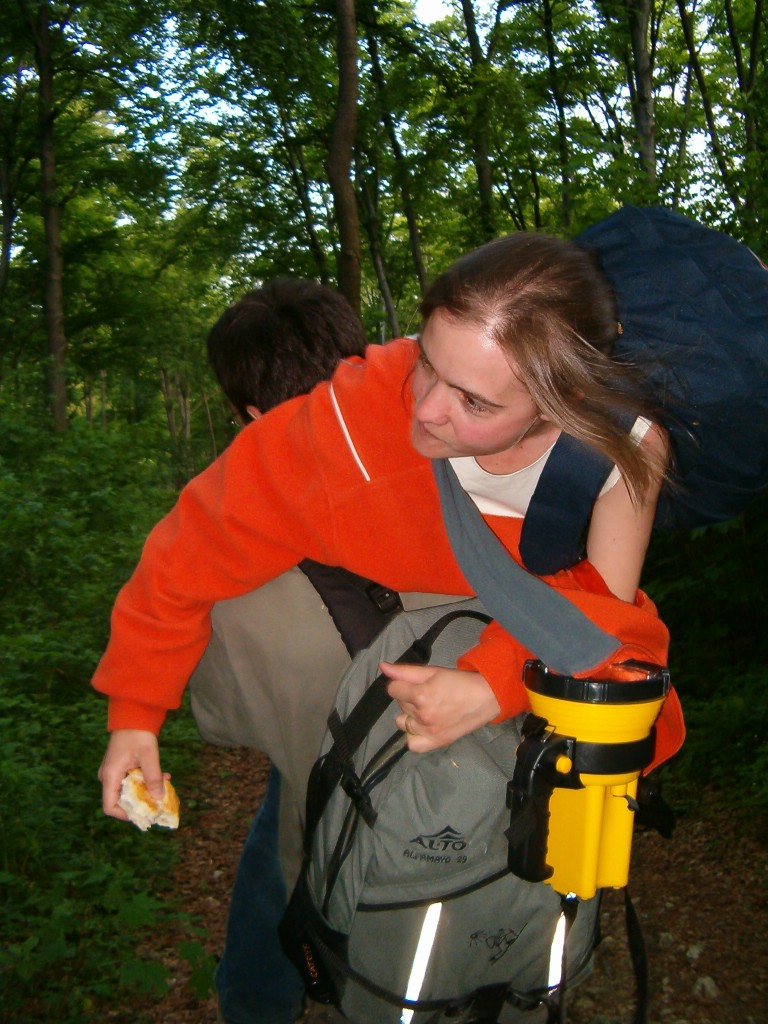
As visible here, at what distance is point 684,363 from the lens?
1.34 m

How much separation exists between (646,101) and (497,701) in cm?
689

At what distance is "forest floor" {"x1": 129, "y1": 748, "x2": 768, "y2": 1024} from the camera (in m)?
3.06

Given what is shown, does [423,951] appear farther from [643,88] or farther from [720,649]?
[643,88]

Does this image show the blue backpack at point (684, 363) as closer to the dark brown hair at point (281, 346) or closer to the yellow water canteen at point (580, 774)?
the yellow water canteen at point (580, 774)

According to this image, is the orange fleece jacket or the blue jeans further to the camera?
the blue jeans

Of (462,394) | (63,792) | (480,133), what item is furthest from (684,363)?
(480,133)

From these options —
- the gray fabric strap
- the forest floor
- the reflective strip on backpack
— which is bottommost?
the forest floor

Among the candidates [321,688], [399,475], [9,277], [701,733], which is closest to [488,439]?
[399,475]

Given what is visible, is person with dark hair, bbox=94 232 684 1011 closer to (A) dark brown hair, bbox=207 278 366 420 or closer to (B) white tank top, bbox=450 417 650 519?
(B) white tank top, bbox=450 417 650 519

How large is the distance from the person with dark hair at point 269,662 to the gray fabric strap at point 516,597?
313 mm

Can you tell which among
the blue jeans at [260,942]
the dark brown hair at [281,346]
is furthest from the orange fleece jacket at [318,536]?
the blue jeans at [260,942]

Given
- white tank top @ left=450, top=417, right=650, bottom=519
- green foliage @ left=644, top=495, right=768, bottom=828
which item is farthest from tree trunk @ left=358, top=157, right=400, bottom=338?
white tank top @ left=450, top=417, right=650, bottom=519

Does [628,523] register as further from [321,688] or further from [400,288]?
[400,288]

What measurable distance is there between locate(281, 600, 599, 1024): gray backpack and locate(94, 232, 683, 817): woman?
9 cm
